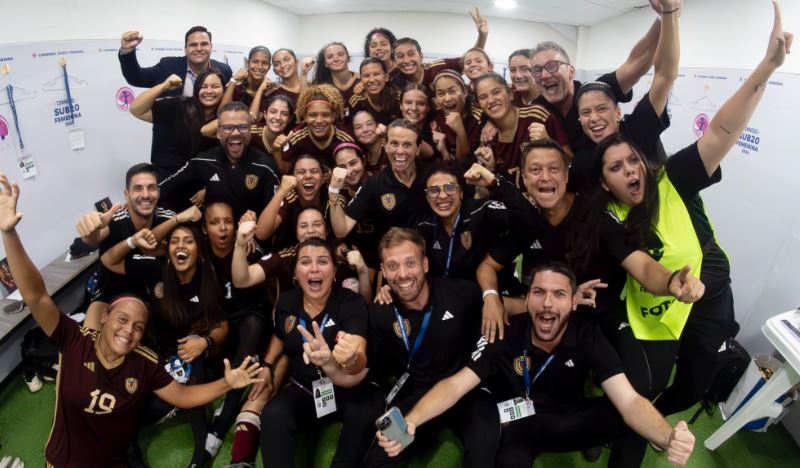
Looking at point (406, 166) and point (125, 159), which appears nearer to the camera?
point (406, 166)

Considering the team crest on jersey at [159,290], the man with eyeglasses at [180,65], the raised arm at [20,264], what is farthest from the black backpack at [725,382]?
the man with eyeglasses at [180,65]

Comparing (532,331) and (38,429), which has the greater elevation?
(532,331)

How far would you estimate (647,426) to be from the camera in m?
1.92

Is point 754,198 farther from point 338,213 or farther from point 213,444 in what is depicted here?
point 213,444

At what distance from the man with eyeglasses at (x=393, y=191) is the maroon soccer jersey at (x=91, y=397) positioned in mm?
1406

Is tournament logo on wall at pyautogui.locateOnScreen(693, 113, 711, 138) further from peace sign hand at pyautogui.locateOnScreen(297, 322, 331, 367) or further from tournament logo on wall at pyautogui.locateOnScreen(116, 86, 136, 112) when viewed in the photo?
tournament logo on wall at pyautogui.locateOnScreen(116, 86, 136, 112)

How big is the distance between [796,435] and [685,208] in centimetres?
193

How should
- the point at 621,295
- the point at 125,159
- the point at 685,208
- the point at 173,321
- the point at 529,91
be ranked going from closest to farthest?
the point at 685,208 < the point at 621,295 < the point at 173,321 < the point at 529,91 < the point at 125,159

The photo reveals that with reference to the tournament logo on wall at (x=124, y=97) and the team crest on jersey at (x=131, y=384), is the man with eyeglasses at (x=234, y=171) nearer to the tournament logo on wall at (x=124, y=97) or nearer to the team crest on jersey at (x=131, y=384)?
the team crest on jersey at (x=131, y=384)

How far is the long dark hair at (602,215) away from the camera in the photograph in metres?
2.14

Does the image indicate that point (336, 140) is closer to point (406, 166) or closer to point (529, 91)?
point (406, 166)

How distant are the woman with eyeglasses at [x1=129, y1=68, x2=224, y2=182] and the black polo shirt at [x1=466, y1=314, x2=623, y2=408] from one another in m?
3.10

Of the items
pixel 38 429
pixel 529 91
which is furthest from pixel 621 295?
pixel 38 429

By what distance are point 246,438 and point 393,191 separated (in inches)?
67.4
